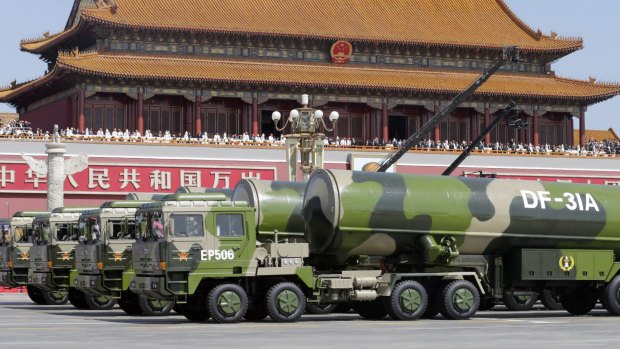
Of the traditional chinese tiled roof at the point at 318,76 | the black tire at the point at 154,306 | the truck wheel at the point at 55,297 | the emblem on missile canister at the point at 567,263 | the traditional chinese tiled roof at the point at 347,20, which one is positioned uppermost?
the traditional chinese tiled roof at the point at 347,20

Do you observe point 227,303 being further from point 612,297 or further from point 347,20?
point 347,20

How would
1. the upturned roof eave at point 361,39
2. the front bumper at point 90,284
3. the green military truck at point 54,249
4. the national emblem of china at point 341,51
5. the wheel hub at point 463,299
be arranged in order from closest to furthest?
the wheel hub at point 463,299 → the front bumper at point 90,284 → the green military truck at point 54,249 → the upturned roof eave at point 361,39 → the national emblem of china at point 341,51

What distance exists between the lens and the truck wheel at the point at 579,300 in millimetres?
36281

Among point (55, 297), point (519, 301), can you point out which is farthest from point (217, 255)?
point (55, 297)

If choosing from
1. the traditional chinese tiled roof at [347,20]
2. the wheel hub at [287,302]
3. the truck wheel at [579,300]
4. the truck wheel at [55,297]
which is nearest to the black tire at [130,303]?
the wheel hub at [287,302]

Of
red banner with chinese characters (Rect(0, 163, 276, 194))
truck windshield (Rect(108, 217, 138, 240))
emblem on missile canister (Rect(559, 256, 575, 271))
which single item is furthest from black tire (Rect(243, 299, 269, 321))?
red banner with chinese characters (Rect(0, 163, 276, 194))

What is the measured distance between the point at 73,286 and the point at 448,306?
1007 cm

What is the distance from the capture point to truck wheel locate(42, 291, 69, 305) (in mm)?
41875

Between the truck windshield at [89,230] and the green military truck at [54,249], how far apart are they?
161 cm

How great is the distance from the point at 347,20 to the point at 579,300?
155 feet

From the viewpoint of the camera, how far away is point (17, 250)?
41.4m

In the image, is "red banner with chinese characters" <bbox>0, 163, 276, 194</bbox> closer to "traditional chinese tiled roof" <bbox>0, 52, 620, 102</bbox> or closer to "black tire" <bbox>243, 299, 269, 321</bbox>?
"traditional chinese tiled roof" <bbox>0, 52, 620, 102</bbox>

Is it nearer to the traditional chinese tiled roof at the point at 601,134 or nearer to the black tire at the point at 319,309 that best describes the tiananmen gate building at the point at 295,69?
the traditional chinese tiled roof at the point at 601,134

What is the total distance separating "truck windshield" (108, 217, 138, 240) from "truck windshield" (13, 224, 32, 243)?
6.80 metres
